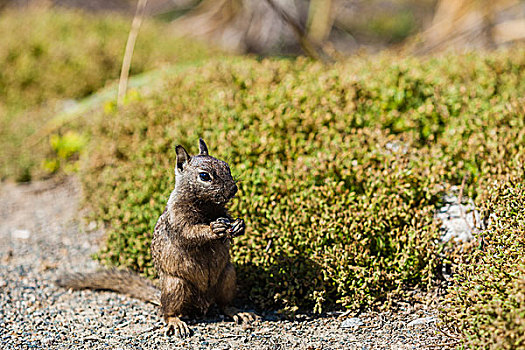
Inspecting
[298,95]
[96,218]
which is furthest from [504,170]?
[96,218]

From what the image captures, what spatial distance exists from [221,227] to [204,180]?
305 millimetres

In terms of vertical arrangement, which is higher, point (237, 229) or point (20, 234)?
point (237, 229)

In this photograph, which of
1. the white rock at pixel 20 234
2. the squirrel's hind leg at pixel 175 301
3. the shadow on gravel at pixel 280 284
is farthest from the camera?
the white rock at pixel 20 234

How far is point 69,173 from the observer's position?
715 centimetres

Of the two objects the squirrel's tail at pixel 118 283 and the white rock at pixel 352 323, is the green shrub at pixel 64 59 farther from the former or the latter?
the white rock at pixel 352 323

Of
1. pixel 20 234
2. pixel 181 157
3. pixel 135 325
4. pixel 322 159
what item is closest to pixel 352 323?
pixel 322 159

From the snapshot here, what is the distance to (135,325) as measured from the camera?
12.5 feet

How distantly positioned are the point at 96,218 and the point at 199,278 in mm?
2038

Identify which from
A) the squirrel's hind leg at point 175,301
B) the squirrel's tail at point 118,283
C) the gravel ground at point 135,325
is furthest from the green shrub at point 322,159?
the squirrel's hind leg at point 175,301

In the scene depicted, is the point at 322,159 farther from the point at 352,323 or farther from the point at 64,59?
the point at 64,59

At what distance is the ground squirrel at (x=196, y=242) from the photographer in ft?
11.0

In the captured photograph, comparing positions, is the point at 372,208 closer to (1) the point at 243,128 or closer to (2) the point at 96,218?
(1) the point at 243,128

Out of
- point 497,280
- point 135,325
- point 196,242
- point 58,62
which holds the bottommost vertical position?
point 135,325

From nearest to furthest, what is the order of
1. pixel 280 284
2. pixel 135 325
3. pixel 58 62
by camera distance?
pixel 135 325 < pixel 280 284 < pixel 58 62
